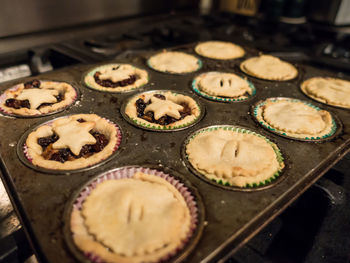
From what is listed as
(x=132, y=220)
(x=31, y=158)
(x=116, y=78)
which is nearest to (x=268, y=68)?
(x=116, y=78)

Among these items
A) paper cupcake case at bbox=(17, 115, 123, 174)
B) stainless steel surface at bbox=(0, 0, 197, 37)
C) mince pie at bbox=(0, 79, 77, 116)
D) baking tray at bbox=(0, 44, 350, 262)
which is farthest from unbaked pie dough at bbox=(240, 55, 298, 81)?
stainless steel surface at bbox=(0, 0, 197, 37)

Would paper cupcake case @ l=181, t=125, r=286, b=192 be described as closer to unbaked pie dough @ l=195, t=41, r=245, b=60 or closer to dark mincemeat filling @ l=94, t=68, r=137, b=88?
dark mincemeat filling @ l=94, t=68, r=137, b=88

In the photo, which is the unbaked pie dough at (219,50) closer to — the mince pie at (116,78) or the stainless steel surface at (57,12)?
the mince pie at (116,78)

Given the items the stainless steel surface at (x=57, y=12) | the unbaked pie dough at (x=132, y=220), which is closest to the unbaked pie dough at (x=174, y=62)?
the stainless steel surface at (x=57, y=12)

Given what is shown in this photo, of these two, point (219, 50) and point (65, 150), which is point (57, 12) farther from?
point (65, 150)

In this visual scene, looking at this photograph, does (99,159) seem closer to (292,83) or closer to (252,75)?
(252,75)
